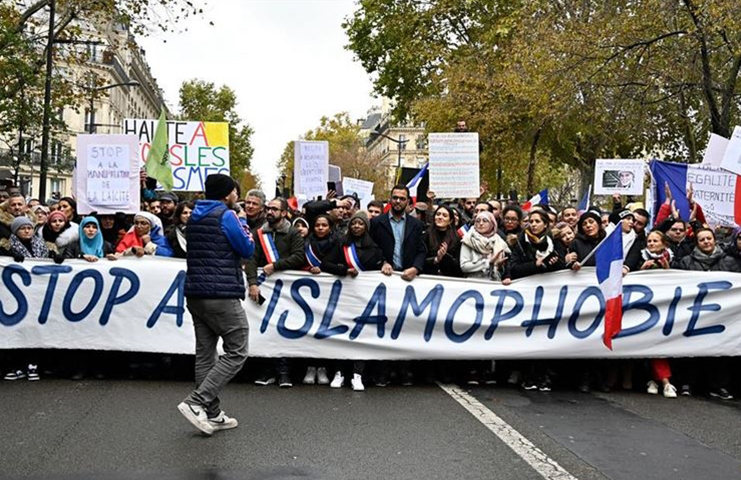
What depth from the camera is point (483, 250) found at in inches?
361

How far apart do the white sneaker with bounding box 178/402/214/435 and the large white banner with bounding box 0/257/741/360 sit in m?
2.25

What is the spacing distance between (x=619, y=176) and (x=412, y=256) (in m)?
7.93

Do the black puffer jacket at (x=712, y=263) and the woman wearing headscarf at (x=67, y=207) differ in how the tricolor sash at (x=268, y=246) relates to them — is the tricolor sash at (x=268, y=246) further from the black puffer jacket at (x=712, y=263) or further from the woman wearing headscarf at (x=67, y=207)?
the black puffer jacket at (x=712, y=263)

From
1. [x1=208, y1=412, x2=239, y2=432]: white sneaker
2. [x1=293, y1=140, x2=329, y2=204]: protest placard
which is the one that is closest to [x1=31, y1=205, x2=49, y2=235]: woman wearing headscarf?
[x1=208, y1=412, x2=239, y2=432]: white sneaker

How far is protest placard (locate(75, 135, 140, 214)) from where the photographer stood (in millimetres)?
10234

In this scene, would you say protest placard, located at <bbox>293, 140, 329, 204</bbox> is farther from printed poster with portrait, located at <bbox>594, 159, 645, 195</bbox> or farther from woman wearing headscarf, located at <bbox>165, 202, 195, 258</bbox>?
printed poster with portrait, located at <bbox>594, 159, 645, 195</bbox>

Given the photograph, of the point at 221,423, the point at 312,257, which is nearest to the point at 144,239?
the point at 312,257

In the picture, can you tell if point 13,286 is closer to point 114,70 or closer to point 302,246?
point 302,246

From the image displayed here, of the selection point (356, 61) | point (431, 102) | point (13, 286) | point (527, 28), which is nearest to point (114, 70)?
point (356, 61)

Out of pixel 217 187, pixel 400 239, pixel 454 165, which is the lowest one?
pixel 400 239

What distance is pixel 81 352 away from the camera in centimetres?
891

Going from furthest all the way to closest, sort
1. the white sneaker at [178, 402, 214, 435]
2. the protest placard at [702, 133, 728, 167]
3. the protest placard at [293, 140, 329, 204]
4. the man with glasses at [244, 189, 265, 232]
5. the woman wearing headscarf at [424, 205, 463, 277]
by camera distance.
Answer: the protest placard at [293, 140, 329, 204] < the protest placard at [702, 133, 728, 167] < the man with glasses at [244, 189, 265, 232] < the woman wearing headscarf at [424, 205, 463, 277] < the white sneaker at [178, 402, 214, 435]

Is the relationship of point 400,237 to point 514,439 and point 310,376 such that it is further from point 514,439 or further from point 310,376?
point 514,439

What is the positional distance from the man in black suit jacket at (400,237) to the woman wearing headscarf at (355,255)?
12 cm
